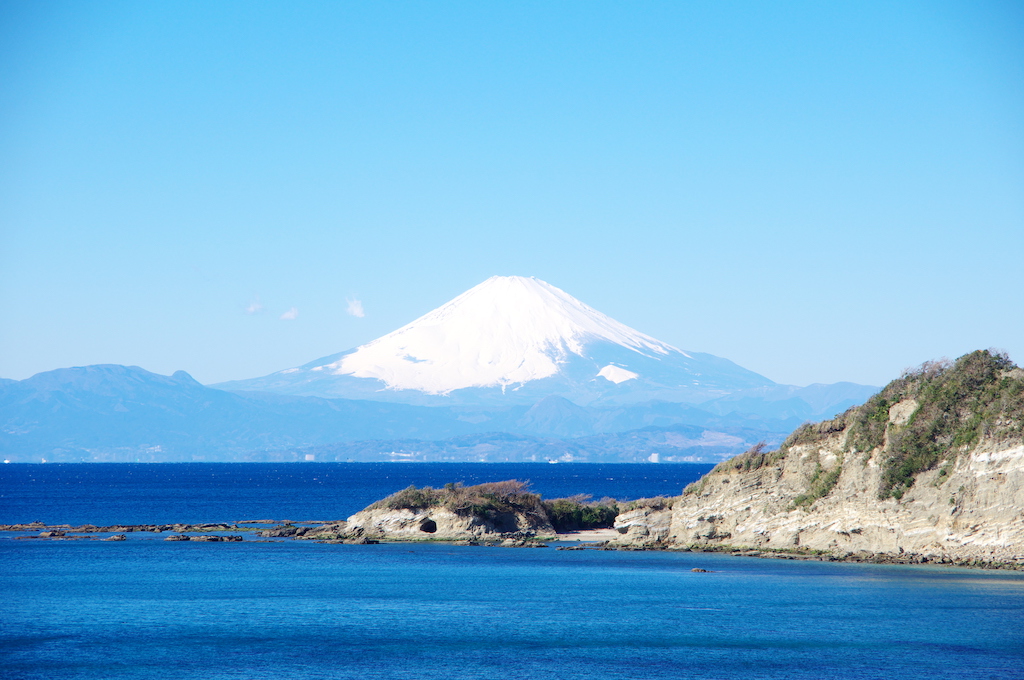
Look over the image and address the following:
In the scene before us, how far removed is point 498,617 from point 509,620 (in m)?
0.75

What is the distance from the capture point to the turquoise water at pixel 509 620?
31.1 meters

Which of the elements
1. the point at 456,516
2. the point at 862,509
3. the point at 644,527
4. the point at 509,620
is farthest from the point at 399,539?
the point at 509,620

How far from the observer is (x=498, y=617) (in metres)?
39.5

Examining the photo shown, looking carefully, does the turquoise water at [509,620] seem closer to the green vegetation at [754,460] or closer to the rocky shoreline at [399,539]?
the rocky shoreline at [399,539]

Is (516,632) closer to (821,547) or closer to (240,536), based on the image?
(821,547)

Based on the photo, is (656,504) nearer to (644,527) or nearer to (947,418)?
(644,527)

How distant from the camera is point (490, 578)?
51406 millimetres

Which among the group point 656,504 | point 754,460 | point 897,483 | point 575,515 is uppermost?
point 754,460

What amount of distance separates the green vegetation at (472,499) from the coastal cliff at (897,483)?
13.1 meters

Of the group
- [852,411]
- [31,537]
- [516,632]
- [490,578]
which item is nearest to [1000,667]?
[516,632]

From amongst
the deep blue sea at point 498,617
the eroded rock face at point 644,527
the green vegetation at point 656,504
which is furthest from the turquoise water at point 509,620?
the green vegetation at point 656,504

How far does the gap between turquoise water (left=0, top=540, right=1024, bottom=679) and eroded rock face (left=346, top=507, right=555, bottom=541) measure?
14.4 metres

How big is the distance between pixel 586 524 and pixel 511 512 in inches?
287

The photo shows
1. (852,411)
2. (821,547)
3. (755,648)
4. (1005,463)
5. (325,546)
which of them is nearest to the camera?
(755,648)
